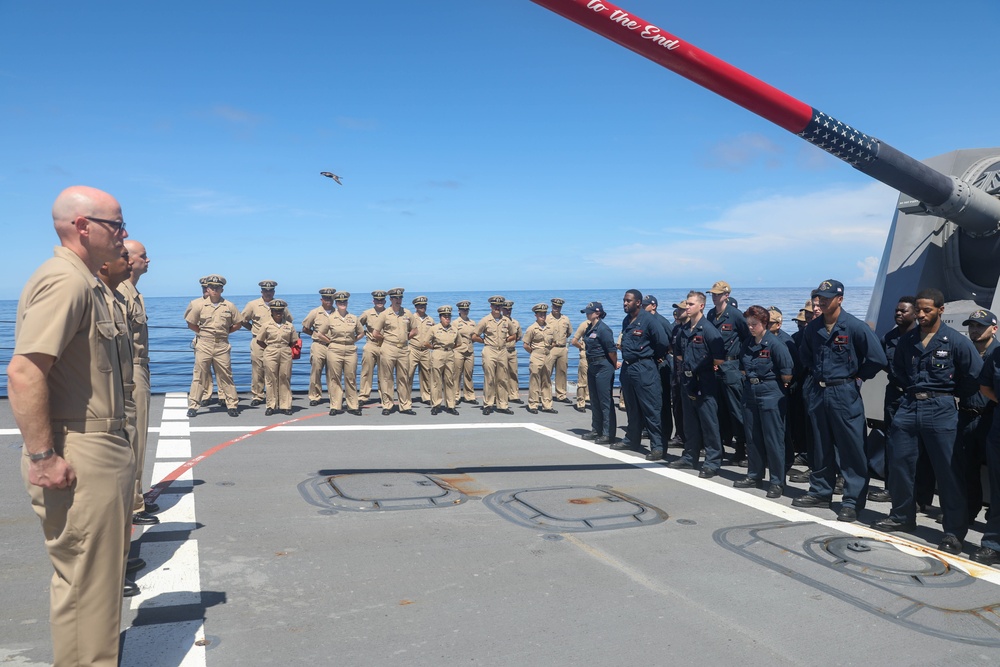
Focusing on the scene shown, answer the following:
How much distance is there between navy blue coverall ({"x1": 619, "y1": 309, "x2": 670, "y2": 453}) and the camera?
8.39m

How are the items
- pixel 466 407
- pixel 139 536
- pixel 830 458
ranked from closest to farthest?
pixel 139 536, pixel 830 458, pixel 466 407

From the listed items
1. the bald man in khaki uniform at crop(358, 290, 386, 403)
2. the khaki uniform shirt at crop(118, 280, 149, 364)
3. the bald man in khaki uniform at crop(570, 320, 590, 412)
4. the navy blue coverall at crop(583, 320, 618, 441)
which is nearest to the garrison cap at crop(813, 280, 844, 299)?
the navy blue coverall at crop(583, 320, 618, 441)

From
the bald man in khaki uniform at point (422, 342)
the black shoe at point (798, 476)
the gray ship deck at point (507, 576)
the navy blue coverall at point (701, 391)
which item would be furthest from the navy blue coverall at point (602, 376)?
the bald man in khaki uniform at point (422, 342)

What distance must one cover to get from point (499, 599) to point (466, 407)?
8492mm

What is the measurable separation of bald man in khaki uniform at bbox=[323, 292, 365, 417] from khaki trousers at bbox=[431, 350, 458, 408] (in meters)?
1.25

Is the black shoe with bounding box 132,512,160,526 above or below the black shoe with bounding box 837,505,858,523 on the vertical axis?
below

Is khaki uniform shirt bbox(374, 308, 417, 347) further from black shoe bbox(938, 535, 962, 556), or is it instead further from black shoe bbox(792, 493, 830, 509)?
black shoe bbox(938, 535, 962, 556)

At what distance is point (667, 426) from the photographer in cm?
892

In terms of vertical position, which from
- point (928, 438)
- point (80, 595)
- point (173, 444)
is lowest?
point (173, 444)

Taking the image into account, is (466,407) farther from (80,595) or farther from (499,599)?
(80,595)

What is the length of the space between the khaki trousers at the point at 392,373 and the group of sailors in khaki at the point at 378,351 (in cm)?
2

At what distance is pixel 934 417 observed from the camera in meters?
5.37

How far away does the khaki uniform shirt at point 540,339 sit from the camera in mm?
12570

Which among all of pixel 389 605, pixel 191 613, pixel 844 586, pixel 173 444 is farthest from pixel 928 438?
pixel 173 444
